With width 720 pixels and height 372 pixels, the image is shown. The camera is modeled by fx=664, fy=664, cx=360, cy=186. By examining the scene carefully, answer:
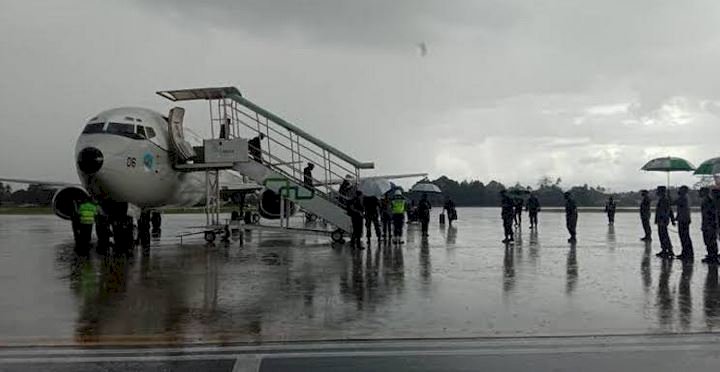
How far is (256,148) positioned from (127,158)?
408 cm

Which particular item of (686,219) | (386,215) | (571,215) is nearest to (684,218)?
(686,219)

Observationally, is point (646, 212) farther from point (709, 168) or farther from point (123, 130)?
point (123, 130)

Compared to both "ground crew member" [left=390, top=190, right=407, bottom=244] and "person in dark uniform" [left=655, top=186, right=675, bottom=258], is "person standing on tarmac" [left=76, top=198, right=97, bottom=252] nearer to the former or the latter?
"ground crew member" [left=390, top=190, right=407, bottom=244]

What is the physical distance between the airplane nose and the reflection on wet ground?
2.23 metres

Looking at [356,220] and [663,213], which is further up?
[663,213]

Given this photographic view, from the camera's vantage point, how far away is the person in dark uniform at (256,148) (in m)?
20.5

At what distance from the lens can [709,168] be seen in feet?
79.5

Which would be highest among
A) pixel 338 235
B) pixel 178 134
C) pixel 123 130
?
pixel 178 134

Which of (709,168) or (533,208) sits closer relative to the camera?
(709,168)

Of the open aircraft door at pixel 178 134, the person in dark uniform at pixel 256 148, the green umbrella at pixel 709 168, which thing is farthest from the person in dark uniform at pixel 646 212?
the open aircraft door at pixel 178 134

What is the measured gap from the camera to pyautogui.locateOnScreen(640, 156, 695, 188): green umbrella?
2303cm

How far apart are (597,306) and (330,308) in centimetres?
349

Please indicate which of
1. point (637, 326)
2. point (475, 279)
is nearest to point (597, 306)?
point (637, 326)

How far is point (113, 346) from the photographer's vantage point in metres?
6.44
